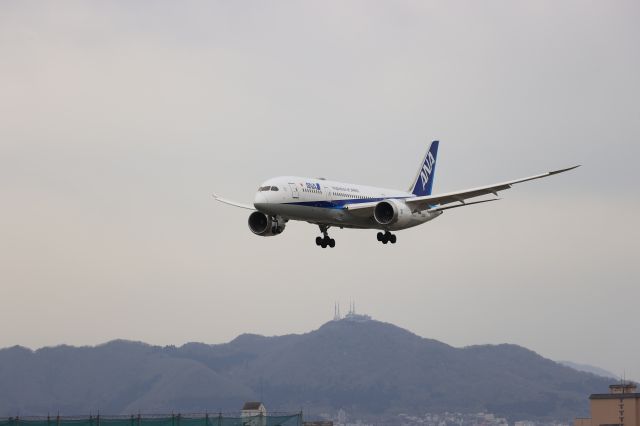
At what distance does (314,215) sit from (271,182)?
453 centimetres

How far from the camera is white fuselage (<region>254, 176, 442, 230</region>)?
77.8 m

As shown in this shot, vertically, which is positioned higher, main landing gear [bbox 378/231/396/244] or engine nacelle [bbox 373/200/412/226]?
engine nacelle [bbox 373/200/412/226]

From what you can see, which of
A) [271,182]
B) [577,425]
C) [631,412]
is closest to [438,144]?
[271,182]

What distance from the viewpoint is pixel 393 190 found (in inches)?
3634

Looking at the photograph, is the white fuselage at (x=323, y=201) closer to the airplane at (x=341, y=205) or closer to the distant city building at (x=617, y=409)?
the airplane at (x=341, y=205)

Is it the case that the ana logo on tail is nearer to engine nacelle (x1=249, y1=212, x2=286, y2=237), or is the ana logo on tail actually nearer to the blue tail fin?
the blue tail fin

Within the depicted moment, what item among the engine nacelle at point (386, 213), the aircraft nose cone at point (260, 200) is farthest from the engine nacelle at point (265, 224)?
the engine nacelle at point (386, 213)

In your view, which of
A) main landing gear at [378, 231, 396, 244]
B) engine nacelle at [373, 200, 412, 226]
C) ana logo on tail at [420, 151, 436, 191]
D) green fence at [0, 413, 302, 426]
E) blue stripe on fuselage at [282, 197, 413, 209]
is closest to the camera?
green fence at [0, 413, 302, 426]

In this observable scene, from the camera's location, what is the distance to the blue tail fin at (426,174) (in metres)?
102

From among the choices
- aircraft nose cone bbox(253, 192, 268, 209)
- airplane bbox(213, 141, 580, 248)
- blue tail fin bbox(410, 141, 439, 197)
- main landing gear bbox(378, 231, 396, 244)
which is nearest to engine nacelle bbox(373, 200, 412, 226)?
airplane bbox(213, 141, 580, 248)

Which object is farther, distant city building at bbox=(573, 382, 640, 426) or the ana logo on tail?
distant city building at bbox=(573, 382, 640, 426)

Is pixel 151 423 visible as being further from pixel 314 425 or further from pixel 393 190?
pixel 314 425

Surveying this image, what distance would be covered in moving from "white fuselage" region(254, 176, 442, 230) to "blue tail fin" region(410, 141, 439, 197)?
36.9ft

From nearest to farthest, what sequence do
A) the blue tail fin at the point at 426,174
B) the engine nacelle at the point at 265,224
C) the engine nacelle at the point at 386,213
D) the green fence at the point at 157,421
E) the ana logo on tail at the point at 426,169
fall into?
1. the green fence at the point at 157,421
2. the engine nacelle at the point at 265,224
3. the engine nacelle at the point at 386,213
4. the blue tail fin at the point at 426,174
5. the ana logo on tail at the point at 426,169
